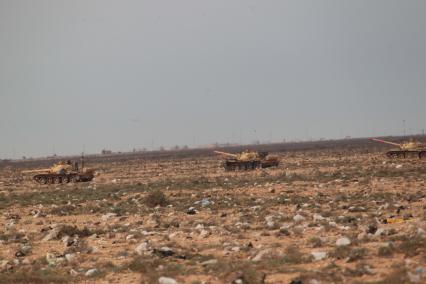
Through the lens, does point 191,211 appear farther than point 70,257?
Yes

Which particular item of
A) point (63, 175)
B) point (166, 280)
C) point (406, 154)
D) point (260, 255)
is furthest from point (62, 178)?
point (166, 280)

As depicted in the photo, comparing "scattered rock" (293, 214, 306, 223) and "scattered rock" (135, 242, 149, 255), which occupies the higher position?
"scattered rock" (293, 214, 306, 223)

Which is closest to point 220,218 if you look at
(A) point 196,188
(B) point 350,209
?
(B) point 350,209

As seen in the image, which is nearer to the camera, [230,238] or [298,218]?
[230,238]

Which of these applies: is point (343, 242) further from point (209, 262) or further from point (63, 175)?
point (63, 175)

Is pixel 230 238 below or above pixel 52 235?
above

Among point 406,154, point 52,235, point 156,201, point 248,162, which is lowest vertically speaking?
point 52,235

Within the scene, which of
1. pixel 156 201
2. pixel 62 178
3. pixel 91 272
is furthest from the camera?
pixel 62 178

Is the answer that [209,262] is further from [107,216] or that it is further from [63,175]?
[63,175]

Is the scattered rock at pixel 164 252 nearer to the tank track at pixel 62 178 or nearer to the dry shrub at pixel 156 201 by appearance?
the dry shrub at pixel 156 201

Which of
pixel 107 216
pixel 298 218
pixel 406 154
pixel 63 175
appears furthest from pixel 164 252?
pixel 406 154

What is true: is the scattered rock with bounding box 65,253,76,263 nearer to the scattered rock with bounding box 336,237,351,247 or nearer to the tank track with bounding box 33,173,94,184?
the scattered rock with bounding box 336,237,351,247

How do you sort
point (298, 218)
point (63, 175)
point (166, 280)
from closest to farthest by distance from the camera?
point (166, 280), point (298, 218), point (63, 175)

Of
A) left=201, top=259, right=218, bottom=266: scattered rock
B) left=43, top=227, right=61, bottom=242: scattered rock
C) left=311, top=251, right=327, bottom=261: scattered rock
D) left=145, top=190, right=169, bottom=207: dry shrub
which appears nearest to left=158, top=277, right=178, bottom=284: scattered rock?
left=201, top=259, right=218, bottom=266: scattered rock
